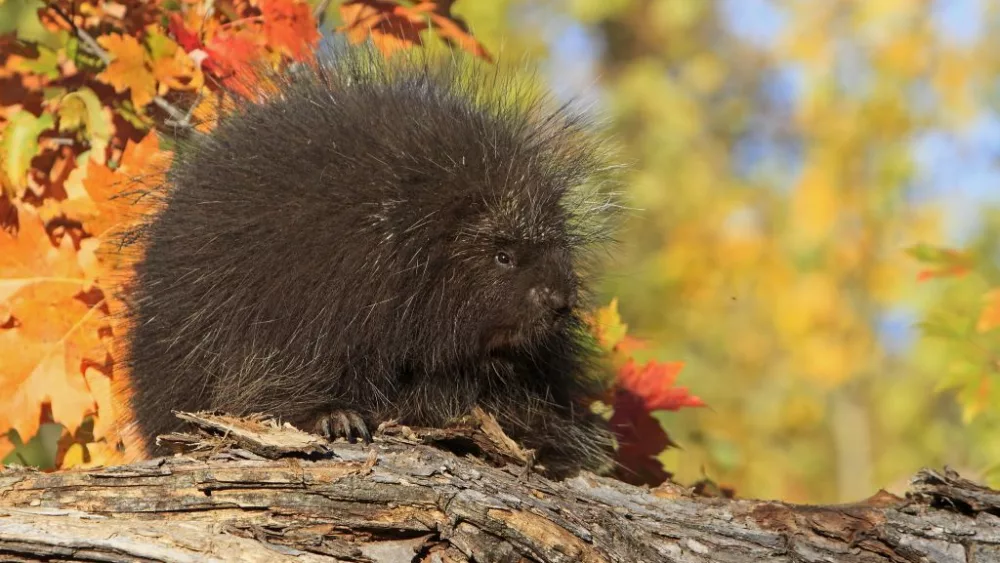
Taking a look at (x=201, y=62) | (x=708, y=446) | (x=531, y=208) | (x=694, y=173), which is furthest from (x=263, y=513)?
(x=694, y=173)

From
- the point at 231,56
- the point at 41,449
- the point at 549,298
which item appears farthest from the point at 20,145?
the point at 41,449

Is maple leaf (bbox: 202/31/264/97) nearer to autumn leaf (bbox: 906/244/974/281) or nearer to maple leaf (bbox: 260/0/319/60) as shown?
maple leaf (bbox: 260/0/319/60)

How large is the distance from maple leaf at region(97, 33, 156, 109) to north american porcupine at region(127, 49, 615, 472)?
0.46 m

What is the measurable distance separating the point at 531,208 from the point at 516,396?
2.12 ft

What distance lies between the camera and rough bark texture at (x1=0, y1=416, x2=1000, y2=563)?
248 cm

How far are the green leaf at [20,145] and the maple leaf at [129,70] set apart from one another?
0.86ft

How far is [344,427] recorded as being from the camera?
2844mm

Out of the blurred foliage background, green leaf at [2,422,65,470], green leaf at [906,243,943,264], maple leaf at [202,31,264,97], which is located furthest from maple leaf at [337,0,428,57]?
the blurred foliage background

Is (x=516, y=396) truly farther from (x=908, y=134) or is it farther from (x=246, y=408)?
(x=908, y=134)

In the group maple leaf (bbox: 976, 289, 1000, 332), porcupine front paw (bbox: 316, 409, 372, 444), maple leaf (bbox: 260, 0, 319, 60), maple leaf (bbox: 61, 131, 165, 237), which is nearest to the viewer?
porcupine front paw (bbox: 316, 409, 372, 444)

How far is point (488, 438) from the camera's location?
296 cm

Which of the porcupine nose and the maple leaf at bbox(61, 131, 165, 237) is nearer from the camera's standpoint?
the porcupine nose

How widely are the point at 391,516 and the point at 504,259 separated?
0.86 m

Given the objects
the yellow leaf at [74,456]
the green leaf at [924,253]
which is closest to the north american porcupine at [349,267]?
the yellow leaf at [74,456]
